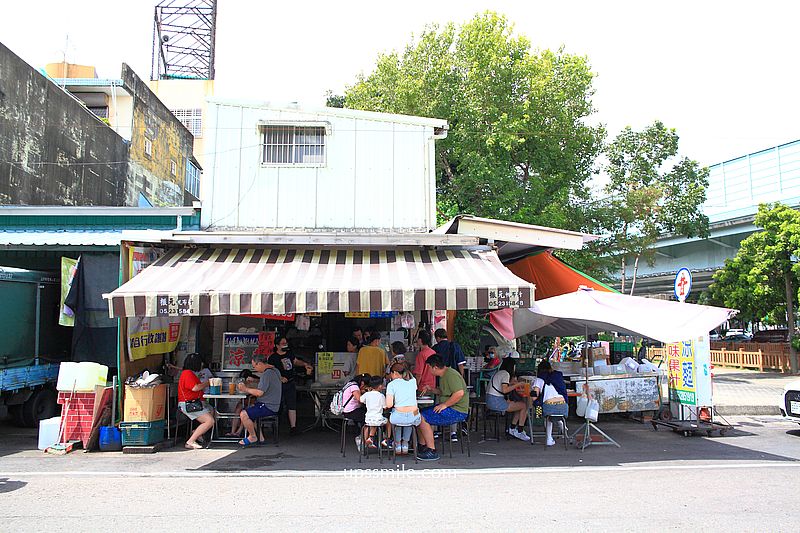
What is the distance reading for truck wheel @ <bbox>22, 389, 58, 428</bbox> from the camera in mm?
11531

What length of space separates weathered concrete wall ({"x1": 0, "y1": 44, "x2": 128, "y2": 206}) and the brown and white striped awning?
342 inches

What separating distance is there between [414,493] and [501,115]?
15103mm

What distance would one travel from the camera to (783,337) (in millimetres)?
30469

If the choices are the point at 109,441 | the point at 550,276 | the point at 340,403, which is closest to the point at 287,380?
the point at 340,403

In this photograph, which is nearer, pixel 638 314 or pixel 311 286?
pixel 311 286

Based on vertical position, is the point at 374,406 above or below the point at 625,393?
above

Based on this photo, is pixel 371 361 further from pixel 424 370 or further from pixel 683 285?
pixel 683 285

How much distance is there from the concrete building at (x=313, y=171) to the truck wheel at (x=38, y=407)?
4.54 meters

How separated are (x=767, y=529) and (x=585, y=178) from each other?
1811cm

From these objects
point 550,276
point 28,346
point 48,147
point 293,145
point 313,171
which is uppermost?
point 48,147

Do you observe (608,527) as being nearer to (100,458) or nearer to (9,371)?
(100,458)

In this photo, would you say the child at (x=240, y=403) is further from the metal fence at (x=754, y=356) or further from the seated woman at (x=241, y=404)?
the metal fence at (x=754, y=356)

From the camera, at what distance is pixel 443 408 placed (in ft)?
30.0

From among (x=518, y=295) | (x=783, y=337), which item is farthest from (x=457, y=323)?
(x=783, y=337)
